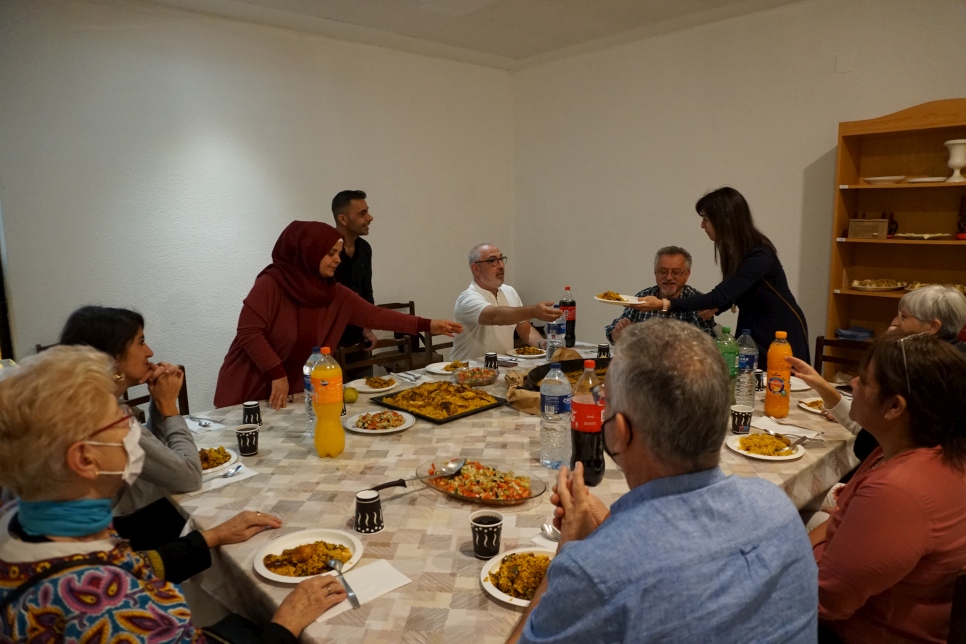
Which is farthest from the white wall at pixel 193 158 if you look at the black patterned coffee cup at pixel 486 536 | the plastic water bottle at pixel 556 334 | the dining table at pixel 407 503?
the black patterned coffee cup at pixel 486 536

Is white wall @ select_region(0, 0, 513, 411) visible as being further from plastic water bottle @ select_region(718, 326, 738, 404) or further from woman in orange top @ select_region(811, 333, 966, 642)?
woman in orange top @ select_region(811, 333, 966, 642)

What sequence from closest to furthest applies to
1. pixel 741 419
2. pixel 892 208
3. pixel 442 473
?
pixel 442 473
pixel 741 419
pixel 892 208

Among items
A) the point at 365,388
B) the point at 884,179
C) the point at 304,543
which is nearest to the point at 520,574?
the point at 304,543

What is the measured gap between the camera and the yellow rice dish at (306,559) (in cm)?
143

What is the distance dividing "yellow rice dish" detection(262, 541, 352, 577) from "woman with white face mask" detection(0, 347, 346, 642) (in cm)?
13

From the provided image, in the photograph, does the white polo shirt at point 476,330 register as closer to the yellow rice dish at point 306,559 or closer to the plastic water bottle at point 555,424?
the plastic water bottle at point 555,424

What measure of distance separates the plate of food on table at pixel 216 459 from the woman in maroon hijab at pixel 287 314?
0.72 meters

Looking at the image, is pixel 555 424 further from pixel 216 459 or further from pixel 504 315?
pixel 504 315

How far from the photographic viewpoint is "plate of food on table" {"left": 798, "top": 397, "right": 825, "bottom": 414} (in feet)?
8.55

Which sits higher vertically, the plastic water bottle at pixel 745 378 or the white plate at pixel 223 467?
the plastic water bottle at pixel 745 378

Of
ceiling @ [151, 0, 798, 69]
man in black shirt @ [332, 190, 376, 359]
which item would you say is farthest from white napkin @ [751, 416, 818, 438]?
ceiling @ [151, 0, 798, 69]

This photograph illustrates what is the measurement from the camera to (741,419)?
2.32 m

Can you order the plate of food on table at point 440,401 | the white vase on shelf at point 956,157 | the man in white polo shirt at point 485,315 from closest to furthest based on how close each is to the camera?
the plate of food on table at point 440,401, the white vase on shelf at point 956,157, the man in white polo shirt at point 485,315

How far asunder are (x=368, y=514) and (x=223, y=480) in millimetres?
615
